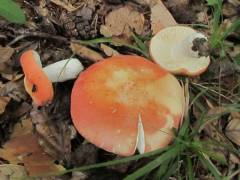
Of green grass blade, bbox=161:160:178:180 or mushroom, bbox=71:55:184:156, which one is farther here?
green grass blade, bbox=161:160:178:180

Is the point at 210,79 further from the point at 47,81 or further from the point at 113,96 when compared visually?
the point at 47,81

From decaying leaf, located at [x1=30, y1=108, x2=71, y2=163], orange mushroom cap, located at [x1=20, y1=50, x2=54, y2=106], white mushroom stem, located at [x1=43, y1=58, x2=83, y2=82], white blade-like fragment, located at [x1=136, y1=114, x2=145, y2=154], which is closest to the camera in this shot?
white blade-like fragment, located at [x1=136, y1=114, x2=145, y2=154]

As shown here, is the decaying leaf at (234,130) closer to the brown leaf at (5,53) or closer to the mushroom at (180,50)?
the mushroom at (180,50)

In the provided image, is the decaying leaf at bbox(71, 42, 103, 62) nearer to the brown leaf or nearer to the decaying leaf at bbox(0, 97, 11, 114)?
the brown leaf

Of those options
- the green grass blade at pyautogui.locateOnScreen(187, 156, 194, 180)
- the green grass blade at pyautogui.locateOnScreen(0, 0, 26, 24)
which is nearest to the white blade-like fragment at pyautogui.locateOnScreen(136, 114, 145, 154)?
the green grass blade at pyautogui.locateOnScreen(187, 156, 194, 180)

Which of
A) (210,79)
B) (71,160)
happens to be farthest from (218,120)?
(71,160)

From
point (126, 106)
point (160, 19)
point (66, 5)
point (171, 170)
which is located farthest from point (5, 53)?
point (171, 170)

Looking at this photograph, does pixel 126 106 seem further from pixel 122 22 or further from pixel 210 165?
pixel 122 22
